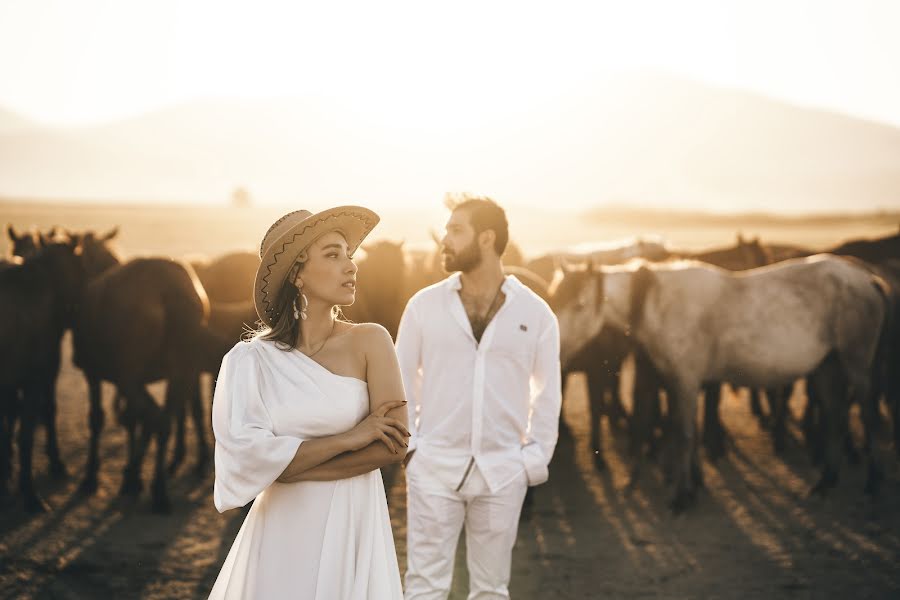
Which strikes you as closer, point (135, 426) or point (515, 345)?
point (515, 345)

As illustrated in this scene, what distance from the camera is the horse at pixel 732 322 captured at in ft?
26.6

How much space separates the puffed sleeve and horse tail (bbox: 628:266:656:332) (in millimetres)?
5852

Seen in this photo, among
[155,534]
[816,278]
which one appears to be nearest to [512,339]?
[155,534]

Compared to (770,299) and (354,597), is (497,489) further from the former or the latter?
(770,299)

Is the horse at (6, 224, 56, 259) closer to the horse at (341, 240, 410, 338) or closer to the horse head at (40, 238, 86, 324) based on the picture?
the horse head at (40, 238, 86, 324)

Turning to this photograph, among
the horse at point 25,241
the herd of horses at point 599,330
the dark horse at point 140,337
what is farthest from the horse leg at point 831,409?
the horse at point 25,241

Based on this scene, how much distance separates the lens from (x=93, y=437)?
27.9 feet

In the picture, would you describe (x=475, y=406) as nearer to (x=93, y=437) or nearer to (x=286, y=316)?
(x=286, y=316)

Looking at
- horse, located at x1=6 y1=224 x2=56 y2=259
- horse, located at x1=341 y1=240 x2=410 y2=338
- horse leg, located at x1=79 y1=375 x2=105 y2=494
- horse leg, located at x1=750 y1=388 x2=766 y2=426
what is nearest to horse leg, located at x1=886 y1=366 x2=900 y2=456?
horse leg, located at x1=750 y1=388 x2=766 y2=426

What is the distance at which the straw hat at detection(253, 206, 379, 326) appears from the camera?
2838mm

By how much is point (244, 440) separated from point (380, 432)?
1.29 ft

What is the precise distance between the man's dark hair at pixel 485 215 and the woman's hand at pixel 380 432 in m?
1.70

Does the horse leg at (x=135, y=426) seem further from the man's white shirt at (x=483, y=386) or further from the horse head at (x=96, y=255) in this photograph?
the man's white shirt at (x=483, y=386)

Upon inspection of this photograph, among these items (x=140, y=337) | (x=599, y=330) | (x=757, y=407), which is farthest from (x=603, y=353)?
(x=140, y=337)
